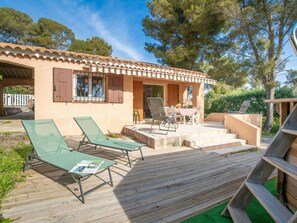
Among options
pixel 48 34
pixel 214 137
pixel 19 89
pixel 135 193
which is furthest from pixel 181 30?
pixel 48 34

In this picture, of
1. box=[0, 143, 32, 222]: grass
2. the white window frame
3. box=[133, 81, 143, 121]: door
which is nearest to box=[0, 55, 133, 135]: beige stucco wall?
the white window frame

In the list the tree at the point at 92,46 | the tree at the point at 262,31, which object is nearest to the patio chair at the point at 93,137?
the tree at the point at 262,31

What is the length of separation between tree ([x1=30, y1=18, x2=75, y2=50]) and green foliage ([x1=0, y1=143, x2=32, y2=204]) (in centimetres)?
3229

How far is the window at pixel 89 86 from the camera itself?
951 centimetres

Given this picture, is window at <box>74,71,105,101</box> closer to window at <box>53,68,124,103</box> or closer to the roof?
window at <box>53,68,124,103</box>

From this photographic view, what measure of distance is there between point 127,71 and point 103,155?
5119mm

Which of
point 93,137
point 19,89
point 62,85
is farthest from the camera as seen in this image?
point 19,89

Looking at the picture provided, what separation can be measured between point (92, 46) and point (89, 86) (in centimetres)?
2738

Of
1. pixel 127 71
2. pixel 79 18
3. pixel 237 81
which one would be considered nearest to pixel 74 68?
pixel 127 71

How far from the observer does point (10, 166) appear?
185 inches

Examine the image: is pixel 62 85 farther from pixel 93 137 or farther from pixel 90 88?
pixel 93 137

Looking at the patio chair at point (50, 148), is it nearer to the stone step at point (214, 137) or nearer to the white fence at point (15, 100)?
the stone step at point (214, 137)

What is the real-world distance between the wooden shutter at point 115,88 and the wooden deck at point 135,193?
16.3 feet

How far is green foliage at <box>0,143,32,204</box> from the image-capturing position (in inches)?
146
